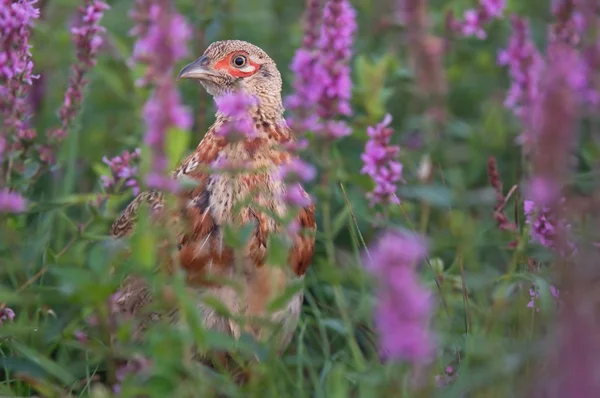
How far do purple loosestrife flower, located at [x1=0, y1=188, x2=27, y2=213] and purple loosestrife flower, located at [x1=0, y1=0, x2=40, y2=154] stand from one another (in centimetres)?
13

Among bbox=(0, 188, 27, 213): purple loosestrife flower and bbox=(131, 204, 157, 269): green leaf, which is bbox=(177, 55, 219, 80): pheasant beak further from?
bbox=(131, 204, 157, 269): green leaf

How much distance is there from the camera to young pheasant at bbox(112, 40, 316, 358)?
3389mm

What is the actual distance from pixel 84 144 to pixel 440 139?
2.13 m

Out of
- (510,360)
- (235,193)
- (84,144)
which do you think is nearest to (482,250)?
(235,193)

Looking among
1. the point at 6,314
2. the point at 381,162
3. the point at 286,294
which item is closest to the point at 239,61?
the point at 381,162

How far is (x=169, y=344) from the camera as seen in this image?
2.34 meters

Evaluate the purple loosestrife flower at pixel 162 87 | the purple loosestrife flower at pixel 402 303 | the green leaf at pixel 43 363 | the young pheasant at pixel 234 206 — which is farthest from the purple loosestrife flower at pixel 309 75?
the purple loosestrife flower at pixel 402 303

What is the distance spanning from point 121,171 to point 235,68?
0.62m

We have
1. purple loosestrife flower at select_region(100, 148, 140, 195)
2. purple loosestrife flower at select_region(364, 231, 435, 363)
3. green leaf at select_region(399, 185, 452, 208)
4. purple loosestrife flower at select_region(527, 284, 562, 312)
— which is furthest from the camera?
green leaf at select_region(399, 185, 452, 208)

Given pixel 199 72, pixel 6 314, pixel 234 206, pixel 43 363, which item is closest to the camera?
pixel 43 363

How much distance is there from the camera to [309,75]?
11.5ft

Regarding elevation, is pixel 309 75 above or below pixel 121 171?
above

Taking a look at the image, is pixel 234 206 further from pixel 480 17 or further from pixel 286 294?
pixel 480 17

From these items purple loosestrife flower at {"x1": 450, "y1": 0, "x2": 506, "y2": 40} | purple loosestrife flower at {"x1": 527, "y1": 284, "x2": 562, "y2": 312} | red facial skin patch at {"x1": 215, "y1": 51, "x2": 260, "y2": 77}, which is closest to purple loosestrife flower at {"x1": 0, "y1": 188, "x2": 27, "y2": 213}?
red facial skin patch at {"x1": 215, "y1": 51, "x2": 260, "y2": 77}
